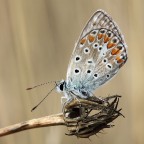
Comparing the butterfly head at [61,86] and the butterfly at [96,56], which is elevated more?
the butterfly at [96,56]

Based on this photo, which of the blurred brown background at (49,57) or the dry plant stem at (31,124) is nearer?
the dry plant stem at (31,124)

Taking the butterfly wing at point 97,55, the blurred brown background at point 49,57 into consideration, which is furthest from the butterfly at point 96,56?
the blurred brown background at point 49,57

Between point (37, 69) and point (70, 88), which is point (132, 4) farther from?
point (70, 88)

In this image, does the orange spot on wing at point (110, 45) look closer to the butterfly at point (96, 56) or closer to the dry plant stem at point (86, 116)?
the butterfly at point (96, 56)

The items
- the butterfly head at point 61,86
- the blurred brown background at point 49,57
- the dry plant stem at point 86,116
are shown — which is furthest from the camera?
the blurred brown background at point 49,57

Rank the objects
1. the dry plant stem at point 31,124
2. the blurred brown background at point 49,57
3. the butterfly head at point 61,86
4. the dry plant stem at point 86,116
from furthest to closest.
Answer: the blurred brown background at point 49,57 < the butterfly head at point 61,86 < the dry plant stem at point 86,116 < the dry plant stem at point 31,124

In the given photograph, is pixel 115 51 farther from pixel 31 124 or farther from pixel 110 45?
pixel 31 124

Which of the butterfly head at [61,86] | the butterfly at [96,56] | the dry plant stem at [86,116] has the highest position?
the butterfly at [96,56]
